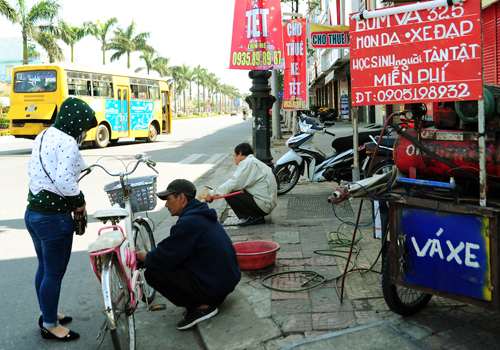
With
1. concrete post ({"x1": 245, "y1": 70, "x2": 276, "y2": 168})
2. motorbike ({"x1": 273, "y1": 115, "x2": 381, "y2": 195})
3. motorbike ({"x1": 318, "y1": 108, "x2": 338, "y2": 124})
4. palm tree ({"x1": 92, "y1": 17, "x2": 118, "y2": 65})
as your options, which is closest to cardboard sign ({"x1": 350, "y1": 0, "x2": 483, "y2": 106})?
motorbike ({"x1": 273, "y1": 115, "x2": 381, "y2": 195})

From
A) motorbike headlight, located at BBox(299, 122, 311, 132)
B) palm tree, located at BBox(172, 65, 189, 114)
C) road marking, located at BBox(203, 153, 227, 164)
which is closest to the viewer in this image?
motorbike headlight, located at BBox(299, 122, 311, 132)

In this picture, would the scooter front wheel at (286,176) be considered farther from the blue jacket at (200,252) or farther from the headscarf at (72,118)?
the headscarf at (72,118)

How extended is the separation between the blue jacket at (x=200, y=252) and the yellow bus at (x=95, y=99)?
15.3 metres

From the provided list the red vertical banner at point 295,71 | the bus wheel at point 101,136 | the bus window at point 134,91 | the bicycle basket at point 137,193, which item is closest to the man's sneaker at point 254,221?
the bicycle basket at point 137,193

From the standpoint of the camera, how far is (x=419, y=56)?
3.22 meters

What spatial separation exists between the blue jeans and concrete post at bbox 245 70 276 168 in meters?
5.40

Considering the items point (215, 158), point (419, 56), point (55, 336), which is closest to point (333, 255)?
point (419, 56)

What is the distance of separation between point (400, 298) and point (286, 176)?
16.6ft

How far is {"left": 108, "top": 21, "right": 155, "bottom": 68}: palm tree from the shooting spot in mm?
49062

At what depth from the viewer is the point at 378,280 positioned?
4.17 metres

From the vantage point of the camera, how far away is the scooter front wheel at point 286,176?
8.33 m

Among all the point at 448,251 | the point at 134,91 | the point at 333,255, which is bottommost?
the point at 333,255

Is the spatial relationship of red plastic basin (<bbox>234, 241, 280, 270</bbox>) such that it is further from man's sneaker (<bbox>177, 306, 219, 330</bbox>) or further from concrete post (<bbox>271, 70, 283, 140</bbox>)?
concrete post (<bbox>271, 70, 283, 140</bbox>)

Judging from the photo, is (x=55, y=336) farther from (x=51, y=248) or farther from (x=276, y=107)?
(x=276, y=107)
